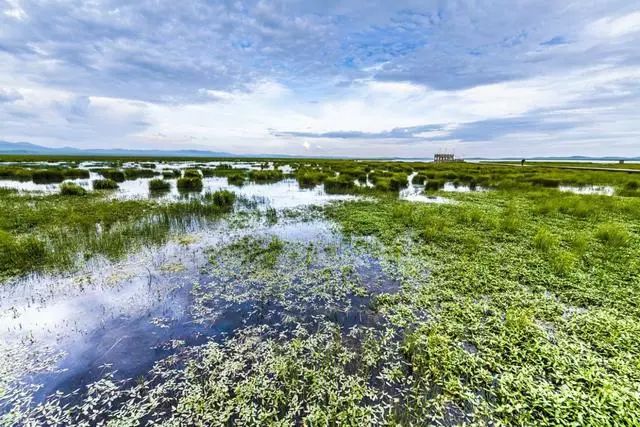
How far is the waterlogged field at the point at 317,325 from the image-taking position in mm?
4238

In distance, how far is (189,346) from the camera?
5535mm

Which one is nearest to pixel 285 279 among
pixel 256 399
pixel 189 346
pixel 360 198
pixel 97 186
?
pixel 189 346

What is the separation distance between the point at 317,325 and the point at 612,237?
41.8 ft

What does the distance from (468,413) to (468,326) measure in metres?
2.28

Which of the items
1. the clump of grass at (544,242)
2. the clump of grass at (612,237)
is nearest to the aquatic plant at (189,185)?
the clump of grass at (544,242)

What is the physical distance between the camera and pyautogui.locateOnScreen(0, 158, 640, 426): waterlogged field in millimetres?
4238

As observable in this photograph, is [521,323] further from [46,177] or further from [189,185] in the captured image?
[46,177]

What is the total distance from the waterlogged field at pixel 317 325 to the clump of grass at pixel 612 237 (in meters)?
0.10

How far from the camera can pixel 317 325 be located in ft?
20.4

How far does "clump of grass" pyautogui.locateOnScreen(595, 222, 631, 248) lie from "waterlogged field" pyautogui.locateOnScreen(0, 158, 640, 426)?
0.10 meters

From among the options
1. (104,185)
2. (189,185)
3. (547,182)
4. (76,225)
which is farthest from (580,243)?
(104,185)

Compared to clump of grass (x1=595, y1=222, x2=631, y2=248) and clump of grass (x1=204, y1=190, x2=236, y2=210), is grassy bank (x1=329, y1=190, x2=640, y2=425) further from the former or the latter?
clump of grass (x1=204, y1=190, x2=236, y2=210)

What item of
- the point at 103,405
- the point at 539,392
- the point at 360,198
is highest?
the point at 360,198

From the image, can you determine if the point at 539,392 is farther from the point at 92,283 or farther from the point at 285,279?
the point at 92,283
